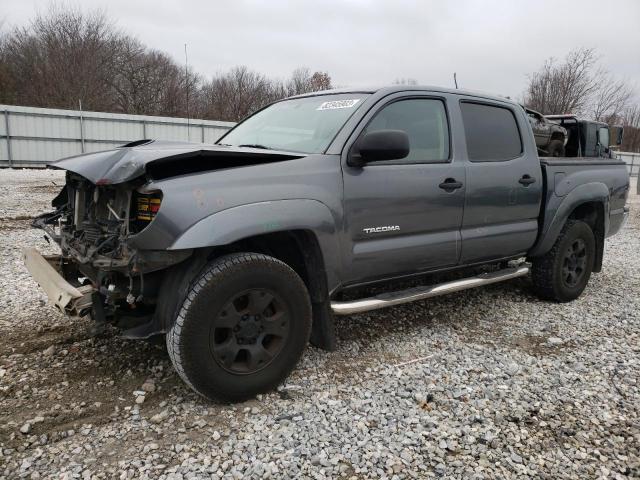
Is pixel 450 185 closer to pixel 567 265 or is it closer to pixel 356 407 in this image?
pixel 356 407

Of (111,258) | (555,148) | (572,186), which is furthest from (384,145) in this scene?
(555,148)

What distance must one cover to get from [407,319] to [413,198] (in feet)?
4.34

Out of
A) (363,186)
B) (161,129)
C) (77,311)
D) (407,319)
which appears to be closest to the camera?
(77,311)

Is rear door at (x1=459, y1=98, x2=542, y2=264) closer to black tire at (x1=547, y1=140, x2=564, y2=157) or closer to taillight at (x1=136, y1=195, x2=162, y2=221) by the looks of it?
black tire at (x1=547, y1=140, x2=564, y2=157)

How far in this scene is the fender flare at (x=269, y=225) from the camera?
8.39 ft

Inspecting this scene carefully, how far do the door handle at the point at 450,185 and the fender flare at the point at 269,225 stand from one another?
3.41ft

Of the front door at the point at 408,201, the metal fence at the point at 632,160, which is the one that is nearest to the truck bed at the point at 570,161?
the front door at the point at 408,201

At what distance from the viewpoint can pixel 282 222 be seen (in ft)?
9.36

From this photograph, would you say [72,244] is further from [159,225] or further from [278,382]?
[278,382]

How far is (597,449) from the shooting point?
102 inches

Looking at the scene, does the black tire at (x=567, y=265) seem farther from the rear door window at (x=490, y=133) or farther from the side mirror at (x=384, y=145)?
the side mirror at (x=384, y=145)

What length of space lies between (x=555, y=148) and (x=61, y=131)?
62.5ft

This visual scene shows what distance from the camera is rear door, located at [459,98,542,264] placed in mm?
3990

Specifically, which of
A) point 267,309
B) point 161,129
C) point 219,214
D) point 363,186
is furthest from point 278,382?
point 161,129
